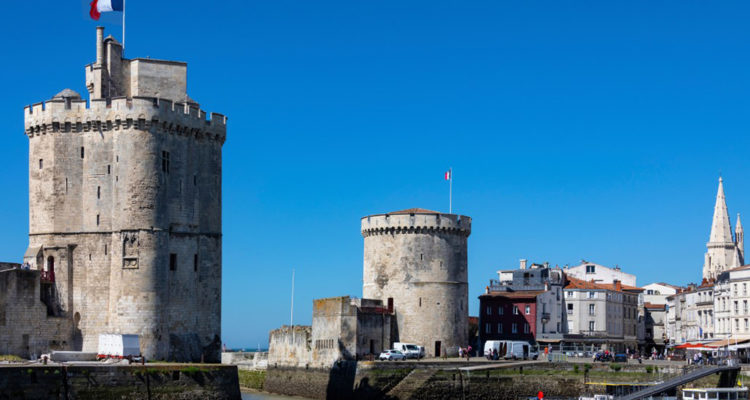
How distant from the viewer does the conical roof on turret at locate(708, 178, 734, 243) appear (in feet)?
452

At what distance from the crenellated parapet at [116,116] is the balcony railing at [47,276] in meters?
7.65

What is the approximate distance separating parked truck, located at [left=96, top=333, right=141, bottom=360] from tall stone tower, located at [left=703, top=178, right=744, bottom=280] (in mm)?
98061

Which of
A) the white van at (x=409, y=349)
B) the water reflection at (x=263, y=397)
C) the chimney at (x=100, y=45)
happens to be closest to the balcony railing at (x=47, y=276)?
the chimney at (x=100, y=45)

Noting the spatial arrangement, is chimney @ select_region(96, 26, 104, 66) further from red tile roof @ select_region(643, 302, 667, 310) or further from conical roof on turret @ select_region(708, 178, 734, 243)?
conical roof on turret @ select_region(708, 178, 734, 243)

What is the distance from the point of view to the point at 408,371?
6712 centimetres

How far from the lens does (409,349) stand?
237ft

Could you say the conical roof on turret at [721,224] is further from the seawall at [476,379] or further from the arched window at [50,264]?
the arched window at [50,264]

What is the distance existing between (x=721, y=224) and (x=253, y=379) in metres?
79.4

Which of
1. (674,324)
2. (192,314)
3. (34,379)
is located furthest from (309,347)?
(674,324)

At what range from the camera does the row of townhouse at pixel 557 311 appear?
94875 mm

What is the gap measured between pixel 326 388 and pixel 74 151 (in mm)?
22952

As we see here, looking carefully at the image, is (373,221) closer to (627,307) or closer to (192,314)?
(192,314)

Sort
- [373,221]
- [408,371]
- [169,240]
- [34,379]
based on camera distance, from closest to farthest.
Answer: [34,379] < [169,240] < [408,371] < [373,221]

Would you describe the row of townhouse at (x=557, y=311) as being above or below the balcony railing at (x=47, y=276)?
below
